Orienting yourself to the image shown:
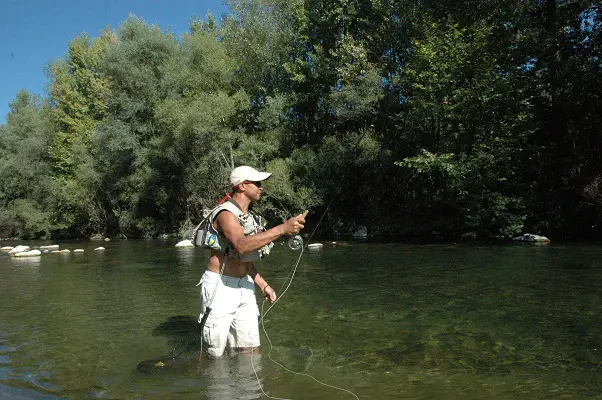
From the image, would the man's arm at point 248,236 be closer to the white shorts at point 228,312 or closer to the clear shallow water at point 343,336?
the white shorts at point 228,312

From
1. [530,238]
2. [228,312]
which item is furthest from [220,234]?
[530,238]

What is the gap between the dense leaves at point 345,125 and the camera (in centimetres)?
2130

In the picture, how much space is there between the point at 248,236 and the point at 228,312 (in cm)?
102

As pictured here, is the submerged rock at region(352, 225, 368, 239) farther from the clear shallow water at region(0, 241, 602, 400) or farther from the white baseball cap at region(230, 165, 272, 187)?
the white baseball cap at region(230, 165, 272, 187)

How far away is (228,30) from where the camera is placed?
34.5m

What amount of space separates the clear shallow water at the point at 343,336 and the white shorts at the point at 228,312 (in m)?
0.24

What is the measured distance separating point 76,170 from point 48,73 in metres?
14.3

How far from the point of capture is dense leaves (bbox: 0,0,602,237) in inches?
838

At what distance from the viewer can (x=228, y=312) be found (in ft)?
17.1

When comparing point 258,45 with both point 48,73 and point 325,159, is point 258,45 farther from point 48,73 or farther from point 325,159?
point 48,73

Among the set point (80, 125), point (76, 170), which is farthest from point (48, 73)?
point (76, 170)

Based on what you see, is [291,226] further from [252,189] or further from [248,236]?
[252,189]

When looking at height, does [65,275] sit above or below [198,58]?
below

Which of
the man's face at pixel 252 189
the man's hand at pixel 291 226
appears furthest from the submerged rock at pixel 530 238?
the man's hand at pixel 291 226
